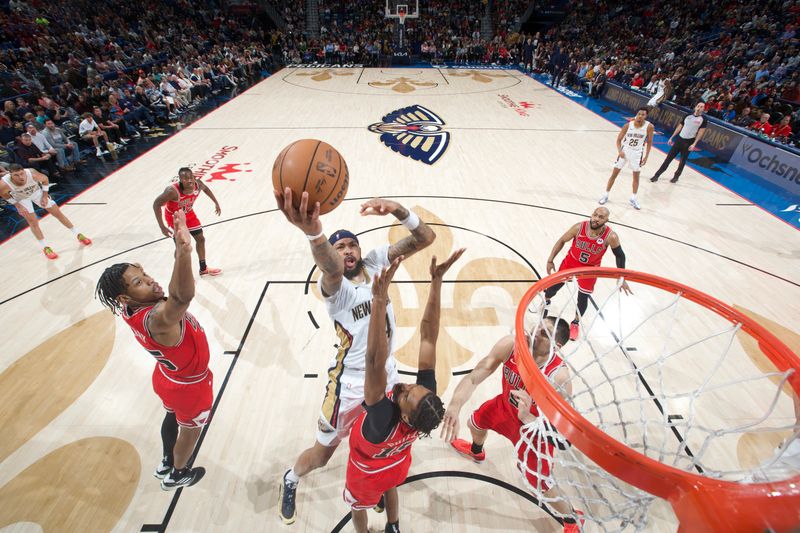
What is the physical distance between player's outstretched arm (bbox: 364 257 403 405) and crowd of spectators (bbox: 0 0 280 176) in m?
9.17

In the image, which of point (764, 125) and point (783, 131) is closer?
point (783, 131)

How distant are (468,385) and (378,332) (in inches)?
36.1

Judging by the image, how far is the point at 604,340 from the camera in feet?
14.0

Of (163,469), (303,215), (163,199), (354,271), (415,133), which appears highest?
(303,215)

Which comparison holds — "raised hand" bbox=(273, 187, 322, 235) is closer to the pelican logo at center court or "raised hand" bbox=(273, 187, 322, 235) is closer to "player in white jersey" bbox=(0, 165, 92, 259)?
"player in white jersey" bbox=(0, 165, 92, 259)

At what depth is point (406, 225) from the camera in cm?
256

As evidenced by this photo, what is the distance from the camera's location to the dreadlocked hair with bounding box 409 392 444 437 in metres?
1.78

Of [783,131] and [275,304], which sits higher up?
[783,131]

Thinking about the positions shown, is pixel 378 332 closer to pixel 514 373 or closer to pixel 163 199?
pixel 514 373

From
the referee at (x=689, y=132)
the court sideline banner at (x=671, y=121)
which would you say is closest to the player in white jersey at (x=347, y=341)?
the referee at (x=689, y=132)

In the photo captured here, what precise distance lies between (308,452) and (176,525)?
1112mm

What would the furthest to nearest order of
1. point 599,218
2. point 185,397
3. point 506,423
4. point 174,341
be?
point 599,218 < point 506,423 < point 185,397 < point 174,341

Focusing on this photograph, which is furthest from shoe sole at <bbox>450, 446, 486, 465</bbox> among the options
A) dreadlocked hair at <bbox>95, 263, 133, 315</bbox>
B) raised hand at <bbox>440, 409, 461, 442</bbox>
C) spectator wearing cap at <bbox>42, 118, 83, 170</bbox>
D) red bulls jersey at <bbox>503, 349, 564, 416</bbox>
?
spectator wearing cap at <bbox>42, 118, 83, 170</bbox>

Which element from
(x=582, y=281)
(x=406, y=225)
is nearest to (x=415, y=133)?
(x=582, y=281)
